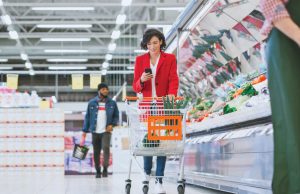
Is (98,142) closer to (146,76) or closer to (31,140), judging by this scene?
(31,140)

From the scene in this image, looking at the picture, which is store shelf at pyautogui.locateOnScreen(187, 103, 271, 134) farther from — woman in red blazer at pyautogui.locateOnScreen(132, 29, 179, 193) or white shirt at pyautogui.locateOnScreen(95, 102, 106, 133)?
white shirt at pyautogui.locateOnScreen(95, 102, 106, 133)

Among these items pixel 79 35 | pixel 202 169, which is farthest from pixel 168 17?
pixel 202 169

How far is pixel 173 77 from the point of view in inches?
181

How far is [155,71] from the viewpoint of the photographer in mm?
4621

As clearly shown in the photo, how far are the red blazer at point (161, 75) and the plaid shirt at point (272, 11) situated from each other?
2.37 m

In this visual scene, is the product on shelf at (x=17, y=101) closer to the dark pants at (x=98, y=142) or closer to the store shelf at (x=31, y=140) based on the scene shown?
the store shelf at (x=31, y=140)

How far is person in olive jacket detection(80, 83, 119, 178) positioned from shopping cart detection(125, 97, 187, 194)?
200 inches

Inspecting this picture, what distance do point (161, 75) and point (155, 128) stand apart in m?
0.70

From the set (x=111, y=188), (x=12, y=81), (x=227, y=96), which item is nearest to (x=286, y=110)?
(x=227, y=96)

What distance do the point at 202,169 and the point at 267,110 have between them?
2.51 m

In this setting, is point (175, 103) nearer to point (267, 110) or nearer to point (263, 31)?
point (267, 110)

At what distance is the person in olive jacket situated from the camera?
9.27 m

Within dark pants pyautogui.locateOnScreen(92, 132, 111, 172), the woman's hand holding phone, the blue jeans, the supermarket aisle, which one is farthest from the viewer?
dark pants pyautogui.locateOnScreen(92, 132, 111, 172)

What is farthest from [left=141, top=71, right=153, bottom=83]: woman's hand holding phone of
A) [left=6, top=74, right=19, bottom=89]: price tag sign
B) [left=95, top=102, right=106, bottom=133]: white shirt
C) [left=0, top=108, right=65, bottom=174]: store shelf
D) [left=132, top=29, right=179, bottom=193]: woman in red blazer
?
[left=6, top=74, right=19, bottom=89]: price tag sign
